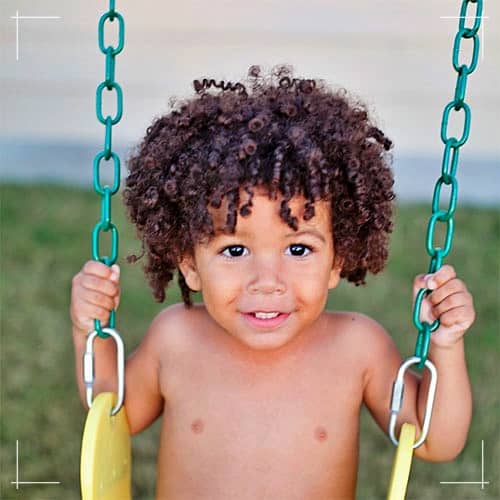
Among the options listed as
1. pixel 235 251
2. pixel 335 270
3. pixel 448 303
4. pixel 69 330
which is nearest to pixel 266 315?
pixel 235 251

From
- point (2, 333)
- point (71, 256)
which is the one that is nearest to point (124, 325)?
point (2, 333)

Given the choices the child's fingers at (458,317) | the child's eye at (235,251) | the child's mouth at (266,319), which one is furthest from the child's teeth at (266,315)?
the child's fingers at (458,317)

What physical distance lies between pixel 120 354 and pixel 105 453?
0.67 feet

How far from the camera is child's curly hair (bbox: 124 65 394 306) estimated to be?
1.98m

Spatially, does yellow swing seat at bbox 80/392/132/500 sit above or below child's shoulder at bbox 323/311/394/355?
below

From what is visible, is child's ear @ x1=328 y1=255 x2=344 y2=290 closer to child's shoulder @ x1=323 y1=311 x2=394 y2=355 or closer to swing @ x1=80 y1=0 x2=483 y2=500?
child's shoulder @ x1=323 y1=311 x2=394 y2=355

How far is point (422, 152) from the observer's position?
651 cm

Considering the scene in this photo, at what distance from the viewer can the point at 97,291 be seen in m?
2.14

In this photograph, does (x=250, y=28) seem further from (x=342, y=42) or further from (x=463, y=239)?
(x=463, y=239)

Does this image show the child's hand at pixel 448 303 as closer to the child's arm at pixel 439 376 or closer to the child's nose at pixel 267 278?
the child's arm at pixel 439 376

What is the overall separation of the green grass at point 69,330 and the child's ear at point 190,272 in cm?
111

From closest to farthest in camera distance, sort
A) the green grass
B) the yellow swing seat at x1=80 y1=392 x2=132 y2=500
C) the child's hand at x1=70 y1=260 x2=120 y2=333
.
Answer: the yellow swing seat at x1=80 y1=392 x2=132 y2=500 → the child's hand at x1=70 y1=260 x2=120 y2=333 → the green grass

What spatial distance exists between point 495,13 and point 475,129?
75 centimetres

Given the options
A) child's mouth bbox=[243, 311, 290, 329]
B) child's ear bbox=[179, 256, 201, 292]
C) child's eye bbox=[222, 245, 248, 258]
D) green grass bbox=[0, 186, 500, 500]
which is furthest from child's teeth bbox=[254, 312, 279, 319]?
green grass bbox=[0, 186, 500, 500]
